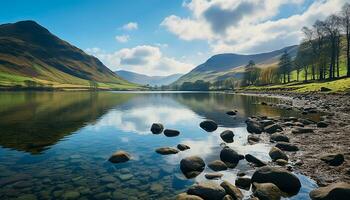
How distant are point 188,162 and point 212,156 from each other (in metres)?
4.95

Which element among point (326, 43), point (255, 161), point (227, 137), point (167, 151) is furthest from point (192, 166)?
point (326, 43)

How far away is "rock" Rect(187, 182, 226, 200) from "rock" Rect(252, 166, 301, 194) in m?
3.38

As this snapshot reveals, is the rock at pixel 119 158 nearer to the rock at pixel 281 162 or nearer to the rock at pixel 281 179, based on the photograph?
the rock at pixel 281 179

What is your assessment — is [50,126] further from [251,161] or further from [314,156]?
[314,156]

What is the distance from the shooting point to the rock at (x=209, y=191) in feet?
52.1

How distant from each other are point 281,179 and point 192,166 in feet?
22.6

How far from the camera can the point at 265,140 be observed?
31.7 meters

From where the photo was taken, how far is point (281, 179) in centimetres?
1753

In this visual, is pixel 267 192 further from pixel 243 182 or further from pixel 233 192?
pixel 243 182

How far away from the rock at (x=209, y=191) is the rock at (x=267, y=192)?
6.80 feet

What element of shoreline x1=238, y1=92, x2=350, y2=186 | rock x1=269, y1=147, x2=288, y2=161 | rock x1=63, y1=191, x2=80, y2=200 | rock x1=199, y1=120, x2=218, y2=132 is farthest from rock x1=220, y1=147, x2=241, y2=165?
rock x1=199, y1=120, x2=218, y2=132

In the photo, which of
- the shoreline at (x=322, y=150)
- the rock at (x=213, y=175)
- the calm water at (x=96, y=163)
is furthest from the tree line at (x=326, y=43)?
the rock at (x=213, y=175)

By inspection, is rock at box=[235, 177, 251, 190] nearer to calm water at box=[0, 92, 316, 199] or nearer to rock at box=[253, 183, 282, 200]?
calm water at box=[0, 92, 316, 199]

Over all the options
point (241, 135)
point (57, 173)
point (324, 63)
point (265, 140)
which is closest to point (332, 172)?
point (265, 140)
